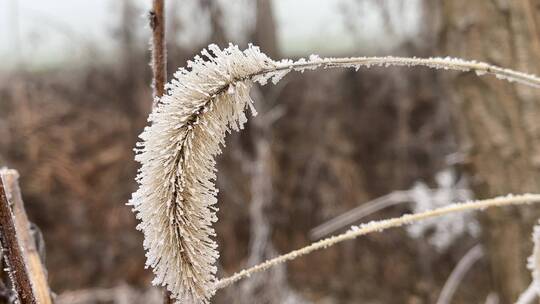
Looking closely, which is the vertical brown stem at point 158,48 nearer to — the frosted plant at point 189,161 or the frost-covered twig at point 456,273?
the frosted plant at point 189,161

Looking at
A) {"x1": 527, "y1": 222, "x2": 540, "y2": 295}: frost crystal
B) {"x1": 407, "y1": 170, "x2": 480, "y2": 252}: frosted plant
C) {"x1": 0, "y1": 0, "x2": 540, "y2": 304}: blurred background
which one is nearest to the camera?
{"x1": 527, "y1": 222, "x2": 540, "y2": 295}: frost crystal

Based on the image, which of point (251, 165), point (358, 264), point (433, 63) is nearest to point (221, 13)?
point (251, 165)

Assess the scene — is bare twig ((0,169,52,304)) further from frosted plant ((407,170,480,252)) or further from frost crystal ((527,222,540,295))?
frosted plant ((407,170,480,252))

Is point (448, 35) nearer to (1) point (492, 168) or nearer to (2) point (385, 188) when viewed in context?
(1) point (492, 168)

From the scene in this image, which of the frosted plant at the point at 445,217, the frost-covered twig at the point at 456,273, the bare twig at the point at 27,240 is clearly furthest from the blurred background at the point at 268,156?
the bare twig at the point at 27,240

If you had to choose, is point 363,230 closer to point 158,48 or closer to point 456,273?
point 158,48

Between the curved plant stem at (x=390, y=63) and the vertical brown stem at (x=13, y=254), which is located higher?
the curved plant stem at (x=390, y=63)

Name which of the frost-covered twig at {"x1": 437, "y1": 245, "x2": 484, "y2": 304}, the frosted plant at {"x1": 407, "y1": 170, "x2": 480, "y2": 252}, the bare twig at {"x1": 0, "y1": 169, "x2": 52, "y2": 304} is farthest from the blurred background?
the bare twig at {"x1": 0, "y1": 169, "x2": 52, "y2": 304}
